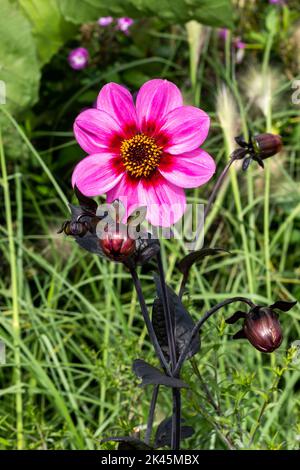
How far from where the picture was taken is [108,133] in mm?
664

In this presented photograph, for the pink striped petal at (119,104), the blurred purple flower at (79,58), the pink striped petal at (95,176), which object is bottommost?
the pink striped petal at (95,176)

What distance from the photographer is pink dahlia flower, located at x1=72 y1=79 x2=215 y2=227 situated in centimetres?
65

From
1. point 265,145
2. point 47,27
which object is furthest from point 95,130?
point 47,27

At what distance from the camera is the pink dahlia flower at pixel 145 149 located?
0.65m

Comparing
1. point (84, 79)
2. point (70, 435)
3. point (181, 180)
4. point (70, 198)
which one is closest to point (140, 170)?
point (181, 180)

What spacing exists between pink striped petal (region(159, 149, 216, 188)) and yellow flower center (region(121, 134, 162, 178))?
1 centimetres

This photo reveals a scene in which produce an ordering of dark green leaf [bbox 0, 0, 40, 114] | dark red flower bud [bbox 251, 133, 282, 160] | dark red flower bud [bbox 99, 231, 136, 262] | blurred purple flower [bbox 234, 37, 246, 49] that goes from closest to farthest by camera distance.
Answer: dark red flower bud [bbox 99, 231, 136, 262], dark red flower bud [bbox 251, 133, 282, 160], dark green leaf [bbox 0, 0, 40, 114], blurred purple flower [bbox 234, 37, 246, 49]

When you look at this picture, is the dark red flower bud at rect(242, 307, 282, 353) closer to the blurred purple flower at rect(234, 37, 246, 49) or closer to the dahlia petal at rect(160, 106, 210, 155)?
the dahlia petal at rect(160, 106, 210, 155)

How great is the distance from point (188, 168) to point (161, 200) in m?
0.03

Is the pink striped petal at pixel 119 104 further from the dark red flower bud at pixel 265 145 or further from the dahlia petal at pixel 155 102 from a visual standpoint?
the dark red flower bud at pixel 265 145

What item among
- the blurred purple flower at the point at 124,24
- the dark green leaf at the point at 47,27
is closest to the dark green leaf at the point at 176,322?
the dark green leaf at the point at 47,27

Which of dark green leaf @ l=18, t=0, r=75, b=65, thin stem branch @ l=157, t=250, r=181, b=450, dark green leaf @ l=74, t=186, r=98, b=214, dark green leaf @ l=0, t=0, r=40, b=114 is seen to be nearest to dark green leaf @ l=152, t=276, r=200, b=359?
thin stem branch @ l=157, t=250, r=181, b=450

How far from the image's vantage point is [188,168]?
657 mm

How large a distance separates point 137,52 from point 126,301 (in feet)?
1.97
